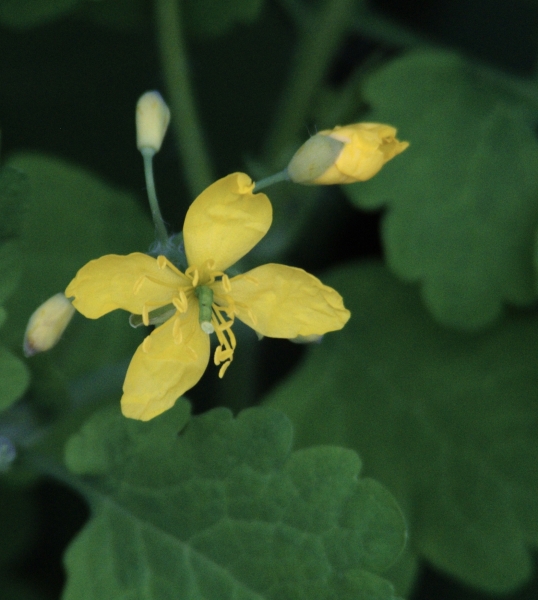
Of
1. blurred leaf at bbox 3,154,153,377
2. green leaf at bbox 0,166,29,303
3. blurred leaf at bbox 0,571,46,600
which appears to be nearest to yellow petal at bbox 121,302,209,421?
green leaf at bbox 0,166,29,303

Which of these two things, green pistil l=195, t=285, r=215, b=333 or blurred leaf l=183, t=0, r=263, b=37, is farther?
blurred leaf l=183, t=0, r=263, b=37

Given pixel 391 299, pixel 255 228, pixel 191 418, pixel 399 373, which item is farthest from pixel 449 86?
pixel 191 418

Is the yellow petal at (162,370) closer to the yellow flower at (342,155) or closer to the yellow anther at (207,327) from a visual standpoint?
the yellow anther at (207,327)

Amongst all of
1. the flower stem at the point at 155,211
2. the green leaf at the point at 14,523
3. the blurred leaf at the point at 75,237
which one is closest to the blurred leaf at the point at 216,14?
the blurred leaf at the point at 75,237

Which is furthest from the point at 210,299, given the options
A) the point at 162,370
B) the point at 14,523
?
the point at 14,523

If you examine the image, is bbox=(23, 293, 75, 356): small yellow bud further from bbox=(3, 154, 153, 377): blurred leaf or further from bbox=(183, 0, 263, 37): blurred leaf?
bbox=(183, 0, 263, 37): blurred leaf

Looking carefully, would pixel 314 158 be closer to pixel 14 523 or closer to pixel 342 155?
pixel 342 155
